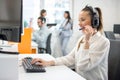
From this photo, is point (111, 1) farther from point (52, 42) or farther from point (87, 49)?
point (87, 49)

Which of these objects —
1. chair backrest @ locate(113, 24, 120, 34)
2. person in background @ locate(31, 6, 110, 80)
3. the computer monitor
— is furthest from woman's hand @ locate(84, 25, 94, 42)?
chair backrest @ locate(113, 24, 120, 34)

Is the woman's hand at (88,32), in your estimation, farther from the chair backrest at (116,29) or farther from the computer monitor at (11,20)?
the chair backrest at (116,29)

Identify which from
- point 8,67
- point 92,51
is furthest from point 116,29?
point 8,67

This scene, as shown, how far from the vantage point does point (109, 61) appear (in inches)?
61.7

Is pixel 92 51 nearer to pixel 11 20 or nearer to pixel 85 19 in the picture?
pixel 85 19

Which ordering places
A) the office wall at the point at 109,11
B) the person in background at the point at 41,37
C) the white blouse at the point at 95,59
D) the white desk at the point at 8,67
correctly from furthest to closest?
the office wall at the point at 109,11 → the person in background at the point at 41,37 → the white blouse at the point at 95,59 → the white desk at the point at 8,67

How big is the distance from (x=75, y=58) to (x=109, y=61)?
25 centimetres

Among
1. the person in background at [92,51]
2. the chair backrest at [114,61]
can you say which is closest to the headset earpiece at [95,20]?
the person in background at [92,51]

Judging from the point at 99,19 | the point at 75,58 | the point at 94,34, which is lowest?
the point at 75,58

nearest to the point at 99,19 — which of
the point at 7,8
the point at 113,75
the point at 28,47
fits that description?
the point at 113,75

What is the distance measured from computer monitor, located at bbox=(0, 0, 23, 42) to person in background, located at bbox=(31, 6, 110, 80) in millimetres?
337

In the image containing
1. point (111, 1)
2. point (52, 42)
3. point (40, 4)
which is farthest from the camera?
point (111, 1)

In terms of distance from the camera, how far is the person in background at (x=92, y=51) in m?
1.43

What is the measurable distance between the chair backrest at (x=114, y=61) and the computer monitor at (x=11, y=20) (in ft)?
2.29
